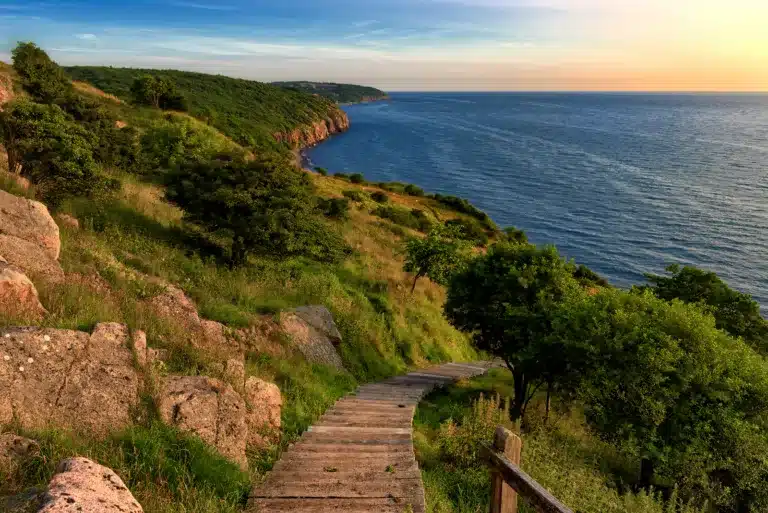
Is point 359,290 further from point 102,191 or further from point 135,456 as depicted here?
point 135,456

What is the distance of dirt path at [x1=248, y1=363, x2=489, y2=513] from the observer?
20.5 feet

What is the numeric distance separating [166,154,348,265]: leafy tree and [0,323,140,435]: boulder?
8.80 meters

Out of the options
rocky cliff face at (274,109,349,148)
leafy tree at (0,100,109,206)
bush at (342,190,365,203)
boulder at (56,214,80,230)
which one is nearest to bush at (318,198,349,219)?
bush at (342,190,365,203)

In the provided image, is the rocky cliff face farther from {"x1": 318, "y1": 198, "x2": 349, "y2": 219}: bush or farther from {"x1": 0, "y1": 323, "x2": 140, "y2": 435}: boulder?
{"x1": 0, "y1": 323, "x2": 140, "y2": 435}: boulder

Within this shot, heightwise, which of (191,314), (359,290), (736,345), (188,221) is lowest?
(359,290)

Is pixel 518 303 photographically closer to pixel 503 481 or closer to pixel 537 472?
pixel 537 472

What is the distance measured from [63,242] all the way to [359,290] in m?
13.5

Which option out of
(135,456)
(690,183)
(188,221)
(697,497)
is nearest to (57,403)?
(135,456)

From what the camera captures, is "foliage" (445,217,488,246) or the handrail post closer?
the handrail post

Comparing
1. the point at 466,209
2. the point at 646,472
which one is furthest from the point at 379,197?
the point at 646,472

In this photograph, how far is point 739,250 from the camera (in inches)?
2115

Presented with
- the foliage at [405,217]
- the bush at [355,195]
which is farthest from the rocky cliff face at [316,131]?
the foliage at [405,217]

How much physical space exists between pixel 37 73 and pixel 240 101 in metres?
99.3

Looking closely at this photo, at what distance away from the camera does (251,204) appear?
15352mm
